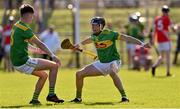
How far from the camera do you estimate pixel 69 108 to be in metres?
12.9

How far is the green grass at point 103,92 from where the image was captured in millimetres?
14000

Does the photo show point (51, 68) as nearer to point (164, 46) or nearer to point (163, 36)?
point (164, 46)

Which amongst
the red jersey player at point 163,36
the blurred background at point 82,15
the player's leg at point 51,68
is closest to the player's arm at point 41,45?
the player's leg at point 51,68

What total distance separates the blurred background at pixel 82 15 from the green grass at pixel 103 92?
8954 millimetres

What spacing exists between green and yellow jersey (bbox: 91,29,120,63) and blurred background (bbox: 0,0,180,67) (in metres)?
17.5

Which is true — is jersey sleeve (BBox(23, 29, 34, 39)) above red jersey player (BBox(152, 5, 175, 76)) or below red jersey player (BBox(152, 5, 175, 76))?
above

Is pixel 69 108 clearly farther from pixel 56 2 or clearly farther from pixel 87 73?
pixel 56 2

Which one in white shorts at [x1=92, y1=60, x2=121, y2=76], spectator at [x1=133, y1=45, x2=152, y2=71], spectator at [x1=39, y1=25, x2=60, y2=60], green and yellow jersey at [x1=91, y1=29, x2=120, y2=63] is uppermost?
green and yellow jersey at [x1=91, y1=29, x2=120, y2=63]

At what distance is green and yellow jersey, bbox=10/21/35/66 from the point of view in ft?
45.3

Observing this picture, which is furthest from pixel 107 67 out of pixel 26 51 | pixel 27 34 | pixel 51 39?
pixel 51 39

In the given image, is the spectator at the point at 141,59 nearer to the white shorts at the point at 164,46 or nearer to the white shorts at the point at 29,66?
the white shorts at the point at 164,46

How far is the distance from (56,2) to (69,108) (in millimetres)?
31630

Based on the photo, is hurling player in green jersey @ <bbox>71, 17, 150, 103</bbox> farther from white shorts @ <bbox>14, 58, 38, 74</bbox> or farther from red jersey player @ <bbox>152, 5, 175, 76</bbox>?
red jersey player @ <bbox>152, 5, 175, 76</bbox>

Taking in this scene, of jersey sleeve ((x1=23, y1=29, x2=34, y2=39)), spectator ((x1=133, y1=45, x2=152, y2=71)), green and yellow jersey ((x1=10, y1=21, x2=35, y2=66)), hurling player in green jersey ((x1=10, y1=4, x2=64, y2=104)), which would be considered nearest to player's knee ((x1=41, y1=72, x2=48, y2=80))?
hurling player in green jersey ((x1=10, y1=4, x2=64, y2=104))
